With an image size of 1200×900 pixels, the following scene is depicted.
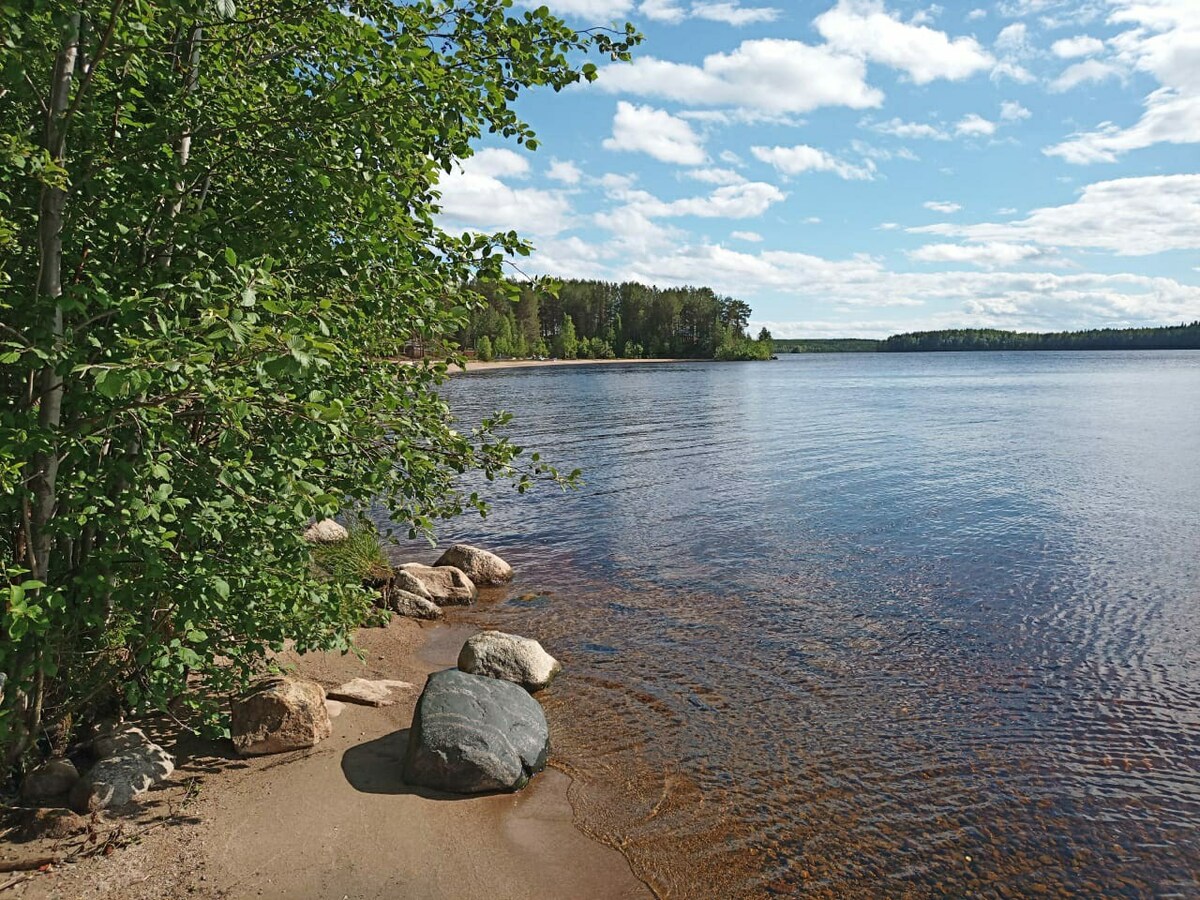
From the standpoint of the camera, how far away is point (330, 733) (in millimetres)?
9156

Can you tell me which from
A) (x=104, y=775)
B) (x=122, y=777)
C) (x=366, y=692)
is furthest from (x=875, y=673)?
(x=104, y=775)

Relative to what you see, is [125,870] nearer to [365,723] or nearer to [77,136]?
[365,723]

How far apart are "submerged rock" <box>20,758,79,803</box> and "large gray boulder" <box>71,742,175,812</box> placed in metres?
0.11

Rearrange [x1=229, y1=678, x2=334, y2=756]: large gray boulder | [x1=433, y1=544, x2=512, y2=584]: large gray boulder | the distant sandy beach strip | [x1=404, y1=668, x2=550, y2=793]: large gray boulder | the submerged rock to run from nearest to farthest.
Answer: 1. the submerged rock
2. [x1=404, y1=668, x2=550, y2=793]: large gray boulder
3. [x1=229, y1=678, x2=334, y2=756]: large gray boulder
4. [x1=433, y1=544, x2=512, y2=584]: large gray boulder
5. the distant sandy beach strip

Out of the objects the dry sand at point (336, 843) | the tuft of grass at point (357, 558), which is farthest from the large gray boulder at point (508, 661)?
the tuft of grass at point (357, 558)

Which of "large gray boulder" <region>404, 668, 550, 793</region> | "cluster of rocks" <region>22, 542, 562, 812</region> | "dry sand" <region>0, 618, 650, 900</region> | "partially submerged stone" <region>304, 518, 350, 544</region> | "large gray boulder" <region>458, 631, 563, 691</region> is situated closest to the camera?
"dry sand" <region>0, 618, 650, 900</region>

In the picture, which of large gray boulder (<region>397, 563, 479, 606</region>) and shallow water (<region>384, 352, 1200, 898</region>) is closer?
shallow water (<region>384, 352, 1200, 898</region>)

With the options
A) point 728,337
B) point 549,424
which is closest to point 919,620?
point 549,424

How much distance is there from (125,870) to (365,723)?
134 inches

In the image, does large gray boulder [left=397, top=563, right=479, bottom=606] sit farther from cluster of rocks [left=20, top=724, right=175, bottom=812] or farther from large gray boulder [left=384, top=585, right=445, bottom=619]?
cluster of rocks [left=20, top=724, right=175, bottom=812]

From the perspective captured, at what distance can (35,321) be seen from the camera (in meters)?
5.65

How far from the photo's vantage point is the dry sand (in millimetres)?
6445

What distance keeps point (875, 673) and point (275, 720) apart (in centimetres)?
854

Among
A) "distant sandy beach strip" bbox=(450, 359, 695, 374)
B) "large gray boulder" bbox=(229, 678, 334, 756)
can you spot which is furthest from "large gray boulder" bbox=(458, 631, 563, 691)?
"distant sandy beach strip" bbox=(450, 359, 695, 374)
